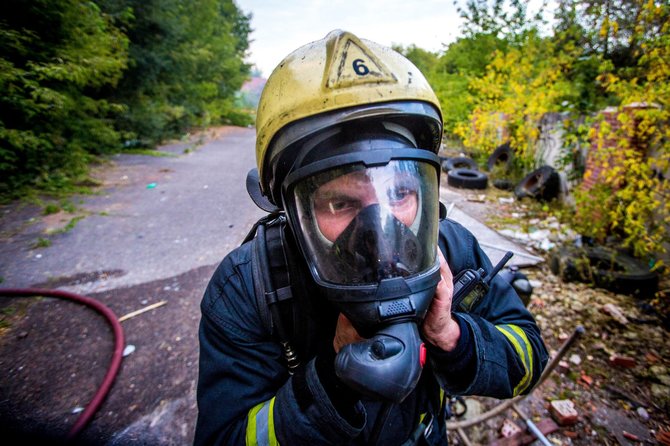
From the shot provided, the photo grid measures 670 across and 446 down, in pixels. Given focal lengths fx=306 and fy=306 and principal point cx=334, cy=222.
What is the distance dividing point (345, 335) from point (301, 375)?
0.20 meters

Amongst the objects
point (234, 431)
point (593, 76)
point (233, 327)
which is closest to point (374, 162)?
point (233, 327)

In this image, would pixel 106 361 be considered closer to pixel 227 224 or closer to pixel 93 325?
pixel 93 325

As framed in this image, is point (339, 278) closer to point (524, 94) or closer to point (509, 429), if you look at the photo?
point (509, 429)

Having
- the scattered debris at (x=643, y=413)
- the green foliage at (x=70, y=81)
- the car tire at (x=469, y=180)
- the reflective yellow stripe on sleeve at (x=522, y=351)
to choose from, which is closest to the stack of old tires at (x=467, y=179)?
the car tire at (x=469, y=180)

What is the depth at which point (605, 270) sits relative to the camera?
3.73 metres

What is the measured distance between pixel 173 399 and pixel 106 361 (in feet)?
2.74

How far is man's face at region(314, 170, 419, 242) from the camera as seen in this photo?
1.02m

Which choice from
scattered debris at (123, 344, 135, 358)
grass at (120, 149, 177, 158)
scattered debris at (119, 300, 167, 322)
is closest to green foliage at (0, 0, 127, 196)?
grass at (120, 149, 177, 158)

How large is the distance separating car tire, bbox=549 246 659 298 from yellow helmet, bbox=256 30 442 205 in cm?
369

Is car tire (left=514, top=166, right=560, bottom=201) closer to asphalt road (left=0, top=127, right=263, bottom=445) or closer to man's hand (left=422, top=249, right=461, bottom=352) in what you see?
asphalt road (left=0, top=127, right=263, bottom=445)

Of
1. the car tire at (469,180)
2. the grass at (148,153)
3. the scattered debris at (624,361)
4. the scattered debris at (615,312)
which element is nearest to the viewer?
the scattered debris at (624,361)

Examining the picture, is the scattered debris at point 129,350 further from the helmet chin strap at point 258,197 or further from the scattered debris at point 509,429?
the scattered debris at point 509,429

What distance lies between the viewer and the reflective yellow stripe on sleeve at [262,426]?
3.31 feet

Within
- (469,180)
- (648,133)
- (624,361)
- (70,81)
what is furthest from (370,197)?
(70,81)
